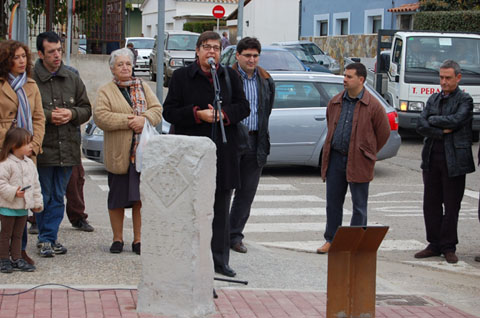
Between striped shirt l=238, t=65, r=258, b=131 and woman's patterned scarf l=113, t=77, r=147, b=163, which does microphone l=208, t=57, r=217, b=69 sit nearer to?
woman's patterned scarf l=113, t=77, r=147, b=163

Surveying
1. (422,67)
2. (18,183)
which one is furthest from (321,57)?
(18,183)

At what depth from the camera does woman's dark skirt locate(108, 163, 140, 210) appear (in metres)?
7.36

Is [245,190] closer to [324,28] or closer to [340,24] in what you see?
[340,24]

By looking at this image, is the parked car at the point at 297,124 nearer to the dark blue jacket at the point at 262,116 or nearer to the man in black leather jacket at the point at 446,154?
the man in black leather jacket at the point at 446,154

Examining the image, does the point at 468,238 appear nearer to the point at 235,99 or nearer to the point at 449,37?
the point at 235,99

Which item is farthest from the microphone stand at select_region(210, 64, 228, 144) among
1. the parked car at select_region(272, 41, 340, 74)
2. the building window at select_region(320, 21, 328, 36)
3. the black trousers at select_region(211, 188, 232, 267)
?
the building window at select_region(320, 21, 328, 36)

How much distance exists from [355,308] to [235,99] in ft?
7.60

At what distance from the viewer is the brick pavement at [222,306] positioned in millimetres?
5676

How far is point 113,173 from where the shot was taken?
742cm

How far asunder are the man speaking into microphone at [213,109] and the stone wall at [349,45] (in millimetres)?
25790

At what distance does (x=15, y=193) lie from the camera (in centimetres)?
649

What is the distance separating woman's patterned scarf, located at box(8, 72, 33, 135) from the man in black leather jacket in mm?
3893

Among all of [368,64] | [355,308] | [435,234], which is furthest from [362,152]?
[368,64]

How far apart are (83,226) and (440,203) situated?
145 inches
